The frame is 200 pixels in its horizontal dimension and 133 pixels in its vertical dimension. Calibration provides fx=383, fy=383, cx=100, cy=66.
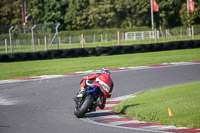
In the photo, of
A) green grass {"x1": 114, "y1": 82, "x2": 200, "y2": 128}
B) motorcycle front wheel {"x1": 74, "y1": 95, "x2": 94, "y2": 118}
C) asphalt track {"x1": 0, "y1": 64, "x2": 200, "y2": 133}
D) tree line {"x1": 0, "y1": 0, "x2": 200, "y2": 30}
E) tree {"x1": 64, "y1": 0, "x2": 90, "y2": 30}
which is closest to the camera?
asphalt track {"x1": 0, "y1": 64, "x2": 200, "y2": 133}

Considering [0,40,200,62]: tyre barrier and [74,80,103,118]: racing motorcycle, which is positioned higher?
[0,40,200,62]: tyre barrier

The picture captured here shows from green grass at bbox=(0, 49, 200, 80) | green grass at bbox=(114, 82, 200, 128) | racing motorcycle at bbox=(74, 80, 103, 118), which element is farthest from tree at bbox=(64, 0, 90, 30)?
racing motorcycle at bbox=(74, 80, 103, 118)

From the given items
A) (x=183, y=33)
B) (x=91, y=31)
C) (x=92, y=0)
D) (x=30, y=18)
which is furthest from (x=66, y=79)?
(x=30, y=18)

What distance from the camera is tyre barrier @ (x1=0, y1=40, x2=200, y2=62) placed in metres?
26.5

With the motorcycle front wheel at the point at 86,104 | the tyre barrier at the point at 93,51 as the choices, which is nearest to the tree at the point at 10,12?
the tyre barrier at the point at 93,51

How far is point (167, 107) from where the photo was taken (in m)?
9.43

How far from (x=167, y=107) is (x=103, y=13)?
194 ft

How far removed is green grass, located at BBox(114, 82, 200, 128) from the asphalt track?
119 cm

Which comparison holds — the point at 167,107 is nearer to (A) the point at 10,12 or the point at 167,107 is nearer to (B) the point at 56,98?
(B) the point at 56,98

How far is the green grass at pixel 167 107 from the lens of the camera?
26.7 feet

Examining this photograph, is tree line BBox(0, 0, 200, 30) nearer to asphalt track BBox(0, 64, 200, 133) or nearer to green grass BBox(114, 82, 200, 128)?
asphalt track BBox(0, 64, 200, 133)

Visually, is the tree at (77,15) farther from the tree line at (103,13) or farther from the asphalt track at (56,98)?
the asphalt track at (56,98)

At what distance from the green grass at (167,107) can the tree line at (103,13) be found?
55313 millimetres

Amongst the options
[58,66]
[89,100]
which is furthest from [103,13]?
[89,100]
